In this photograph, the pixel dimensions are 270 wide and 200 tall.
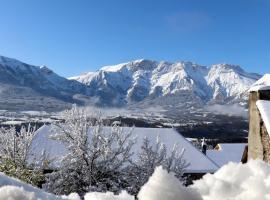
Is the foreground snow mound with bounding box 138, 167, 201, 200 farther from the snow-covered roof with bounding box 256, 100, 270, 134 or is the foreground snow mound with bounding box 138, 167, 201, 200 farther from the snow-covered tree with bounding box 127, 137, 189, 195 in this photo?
the snow-covered tree with bounding box 127, 137, 189, 195

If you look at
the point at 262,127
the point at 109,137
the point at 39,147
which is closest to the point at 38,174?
the point at 109,137

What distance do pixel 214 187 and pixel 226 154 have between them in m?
61.7

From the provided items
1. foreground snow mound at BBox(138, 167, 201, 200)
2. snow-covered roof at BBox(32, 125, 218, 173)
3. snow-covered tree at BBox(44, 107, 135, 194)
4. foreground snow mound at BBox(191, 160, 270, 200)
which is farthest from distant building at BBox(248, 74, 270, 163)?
snow-covered roof at BBox(32, 125, 218, 173)

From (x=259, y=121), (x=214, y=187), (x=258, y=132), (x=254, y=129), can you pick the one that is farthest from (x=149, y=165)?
(x=214, y=187)

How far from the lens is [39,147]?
125 ft

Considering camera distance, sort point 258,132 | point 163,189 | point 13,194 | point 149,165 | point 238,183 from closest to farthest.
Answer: point 163,189 < point 13,194 < point 238,183 < point 258,132 < point 149,165

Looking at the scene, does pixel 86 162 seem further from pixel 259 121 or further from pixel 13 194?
pixel 13 194

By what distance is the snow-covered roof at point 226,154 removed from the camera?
192 feet

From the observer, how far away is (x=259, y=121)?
1402 cm

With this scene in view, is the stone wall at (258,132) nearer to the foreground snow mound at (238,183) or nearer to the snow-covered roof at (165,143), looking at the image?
the foreground snow mound at (238,183)

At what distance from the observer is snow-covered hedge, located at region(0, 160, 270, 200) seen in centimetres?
193

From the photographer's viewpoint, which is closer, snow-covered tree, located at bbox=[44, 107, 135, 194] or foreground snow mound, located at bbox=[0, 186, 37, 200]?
foreground snow mound, located at bbox=[0, 186, 37, 200]

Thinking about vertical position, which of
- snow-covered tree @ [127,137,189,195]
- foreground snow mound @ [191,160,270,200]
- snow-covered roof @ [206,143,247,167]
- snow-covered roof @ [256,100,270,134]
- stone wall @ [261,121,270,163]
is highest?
snow-covered roof @ [256,100,270,134]

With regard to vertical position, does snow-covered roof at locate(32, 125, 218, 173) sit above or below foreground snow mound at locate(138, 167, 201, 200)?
below
